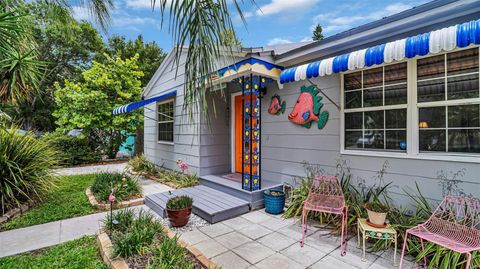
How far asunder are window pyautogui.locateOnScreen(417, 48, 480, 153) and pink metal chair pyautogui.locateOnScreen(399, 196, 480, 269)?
0.73 metres

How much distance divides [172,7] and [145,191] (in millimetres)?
5435

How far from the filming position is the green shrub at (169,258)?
2.34 metres

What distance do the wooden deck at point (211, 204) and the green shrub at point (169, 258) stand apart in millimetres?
1357

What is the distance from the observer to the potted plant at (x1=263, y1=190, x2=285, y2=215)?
4.29 meters

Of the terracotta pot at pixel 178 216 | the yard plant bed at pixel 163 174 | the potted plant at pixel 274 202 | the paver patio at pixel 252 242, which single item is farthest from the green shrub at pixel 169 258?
the yard plant bed at pixel 163 174

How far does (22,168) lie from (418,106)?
7.13 m

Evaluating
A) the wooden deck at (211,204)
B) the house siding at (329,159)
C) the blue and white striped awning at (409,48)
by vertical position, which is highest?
the blue and white striped awning at (409,48)

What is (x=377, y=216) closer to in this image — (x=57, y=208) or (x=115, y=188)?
(x=115, y=188)

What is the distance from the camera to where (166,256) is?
2.50 m

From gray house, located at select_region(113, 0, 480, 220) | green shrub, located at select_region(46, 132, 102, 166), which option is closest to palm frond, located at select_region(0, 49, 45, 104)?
gray house, located at select_region(113, 0, 480, 220)

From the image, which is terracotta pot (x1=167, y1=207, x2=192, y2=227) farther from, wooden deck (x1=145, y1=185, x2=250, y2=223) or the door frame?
the door frame

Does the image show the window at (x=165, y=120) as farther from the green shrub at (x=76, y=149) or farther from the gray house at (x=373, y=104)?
the green shrub at (x=76, y=149)

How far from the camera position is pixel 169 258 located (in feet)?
8.11

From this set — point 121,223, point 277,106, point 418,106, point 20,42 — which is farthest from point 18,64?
point 418,106
